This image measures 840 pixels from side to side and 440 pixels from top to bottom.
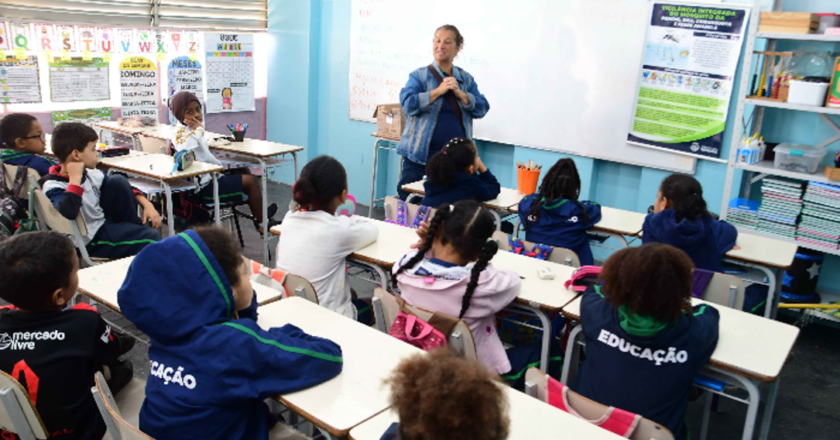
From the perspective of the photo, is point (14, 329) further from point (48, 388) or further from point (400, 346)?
point (400, 346)

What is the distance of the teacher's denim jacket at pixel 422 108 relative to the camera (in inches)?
169

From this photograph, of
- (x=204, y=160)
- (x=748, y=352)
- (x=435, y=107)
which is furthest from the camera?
(x=204, y=160)

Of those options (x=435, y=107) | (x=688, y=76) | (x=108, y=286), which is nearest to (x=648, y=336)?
(x=108, y=286)

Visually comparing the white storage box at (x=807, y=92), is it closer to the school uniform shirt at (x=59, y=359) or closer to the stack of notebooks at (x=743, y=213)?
the stack of notebooks at (x=743, y=213)

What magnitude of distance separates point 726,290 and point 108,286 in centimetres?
233

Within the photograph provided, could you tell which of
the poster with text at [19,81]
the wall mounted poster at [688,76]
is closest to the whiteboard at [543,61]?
the wall mounted poster at [688,76]

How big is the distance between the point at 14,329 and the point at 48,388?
0.18m

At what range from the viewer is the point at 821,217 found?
3584 mm

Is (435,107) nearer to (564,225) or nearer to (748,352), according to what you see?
(564,225)

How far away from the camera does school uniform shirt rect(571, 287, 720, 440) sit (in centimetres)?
176

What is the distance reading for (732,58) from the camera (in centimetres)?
403

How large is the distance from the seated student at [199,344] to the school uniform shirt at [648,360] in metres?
0.89

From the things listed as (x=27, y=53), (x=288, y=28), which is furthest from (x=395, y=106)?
(x=27, y=53)

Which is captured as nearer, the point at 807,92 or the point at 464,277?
the point at 464,277
